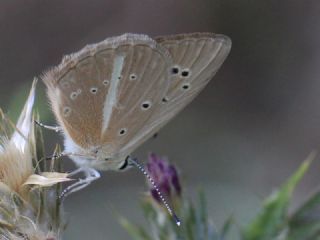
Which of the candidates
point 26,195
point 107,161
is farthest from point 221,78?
point 26,195

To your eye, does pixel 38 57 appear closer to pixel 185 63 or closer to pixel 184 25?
pixel 184 25

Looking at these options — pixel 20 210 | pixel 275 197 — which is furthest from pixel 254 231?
pixel 20 210

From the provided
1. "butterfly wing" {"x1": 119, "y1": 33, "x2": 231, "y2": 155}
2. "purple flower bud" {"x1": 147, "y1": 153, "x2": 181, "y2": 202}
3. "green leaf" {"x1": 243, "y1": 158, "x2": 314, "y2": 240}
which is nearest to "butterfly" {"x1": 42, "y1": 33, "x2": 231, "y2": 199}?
"butterfly wing" {"x1": 119, "y1": 33, "x2": 231, "y2": 155}

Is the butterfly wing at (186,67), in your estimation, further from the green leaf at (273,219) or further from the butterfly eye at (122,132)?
the green leaf at (273,219)

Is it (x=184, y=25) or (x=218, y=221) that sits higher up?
(x=184, y=25)

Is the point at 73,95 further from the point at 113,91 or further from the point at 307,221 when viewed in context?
the point at 307,221

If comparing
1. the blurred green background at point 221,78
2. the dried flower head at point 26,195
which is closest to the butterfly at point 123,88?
the dried flower head at point 26,195
